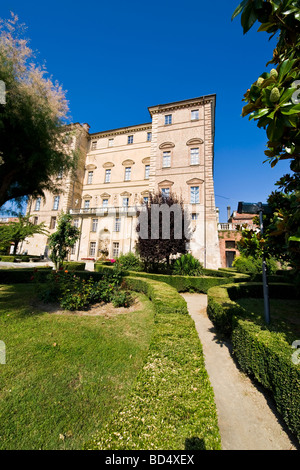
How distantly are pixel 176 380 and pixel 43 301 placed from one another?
695 cm

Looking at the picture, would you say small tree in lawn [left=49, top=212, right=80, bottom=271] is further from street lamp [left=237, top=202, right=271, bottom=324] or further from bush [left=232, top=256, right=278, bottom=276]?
bush [left=232, top=256, right=278, bottom=276]

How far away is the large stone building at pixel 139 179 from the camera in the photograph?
20.0 meters

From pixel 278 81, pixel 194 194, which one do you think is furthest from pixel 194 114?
pixel 278 81

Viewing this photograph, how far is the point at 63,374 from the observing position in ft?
10.0

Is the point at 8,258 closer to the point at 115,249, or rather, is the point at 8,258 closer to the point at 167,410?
the point at 115,249

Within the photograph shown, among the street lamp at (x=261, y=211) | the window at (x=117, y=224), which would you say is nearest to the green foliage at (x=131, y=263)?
the window at (x=117, y=224)

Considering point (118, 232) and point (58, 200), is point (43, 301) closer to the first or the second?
point (118, 232)

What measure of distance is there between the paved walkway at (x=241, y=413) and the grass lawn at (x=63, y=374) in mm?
1428

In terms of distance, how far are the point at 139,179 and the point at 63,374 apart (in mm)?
25331

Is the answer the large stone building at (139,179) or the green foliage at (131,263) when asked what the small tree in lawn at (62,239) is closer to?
the green foliage at (131,263)

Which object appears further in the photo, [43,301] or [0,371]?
[43,301]

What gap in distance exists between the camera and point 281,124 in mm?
1432
